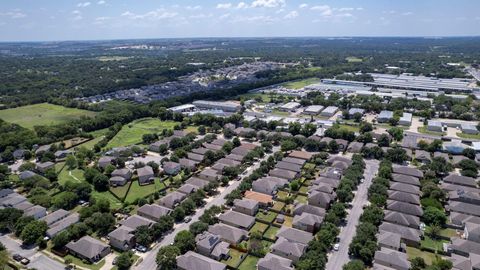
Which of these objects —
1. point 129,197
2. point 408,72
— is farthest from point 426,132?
point 408,72

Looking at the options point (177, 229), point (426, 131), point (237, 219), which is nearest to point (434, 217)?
point (237, 219)

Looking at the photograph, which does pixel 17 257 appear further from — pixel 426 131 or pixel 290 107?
pixel 426 131

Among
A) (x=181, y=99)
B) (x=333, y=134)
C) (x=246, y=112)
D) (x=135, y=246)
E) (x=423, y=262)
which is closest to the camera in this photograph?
(x=423, y=262)

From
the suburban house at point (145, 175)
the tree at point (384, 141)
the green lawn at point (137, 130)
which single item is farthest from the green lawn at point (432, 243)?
the green lawn at point (137, 130)

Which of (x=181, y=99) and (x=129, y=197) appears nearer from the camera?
(x=129, y=197)

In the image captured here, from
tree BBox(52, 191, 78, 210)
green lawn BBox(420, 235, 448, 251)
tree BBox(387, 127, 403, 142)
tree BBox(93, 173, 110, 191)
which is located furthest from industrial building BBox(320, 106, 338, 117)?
tree BBox(52, 191, 78, 210)

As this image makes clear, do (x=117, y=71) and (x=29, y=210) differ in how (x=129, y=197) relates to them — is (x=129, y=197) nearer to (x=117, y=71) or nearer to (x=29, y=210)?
(x=29, y=210)
